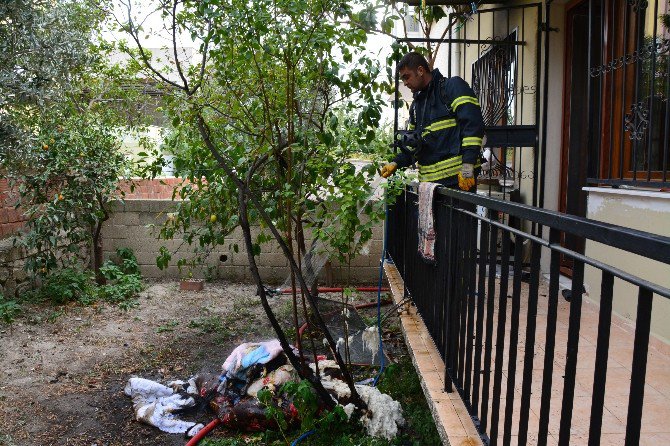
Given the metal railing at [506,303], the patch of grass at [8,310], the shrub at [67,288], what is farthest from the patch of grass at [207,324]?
the metal railing at [506,303]

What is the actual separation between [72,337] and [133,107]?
3.28 metres

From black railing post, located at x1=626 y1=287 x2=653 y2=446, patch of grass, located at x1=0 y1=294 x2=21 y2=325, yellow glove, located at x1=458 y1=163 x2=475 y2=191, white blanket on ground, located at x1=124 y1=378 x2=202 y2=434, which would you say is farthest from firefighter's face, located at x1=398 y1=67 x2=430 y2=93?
patch of grass, located at x1=0 y1=294 x2=21 y2=325

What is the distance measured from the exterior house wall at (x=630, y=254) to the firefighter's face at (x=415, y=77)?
1.43 metres

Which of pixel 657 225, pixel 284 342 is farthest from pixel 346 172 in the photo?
pixel 657 225

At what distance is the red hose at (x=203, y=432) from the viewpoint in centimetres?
367

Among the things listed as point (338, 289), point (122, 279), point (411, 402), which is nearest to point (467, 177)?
point (411, 402)

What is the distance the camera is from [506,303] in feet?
6.22

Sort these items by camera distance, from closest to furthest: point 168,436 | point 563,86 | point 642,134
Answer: point 642,134 < point 168,436 < point 563,86

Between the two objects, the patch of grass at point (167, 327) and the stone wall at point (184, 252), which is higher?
the stone wall at point (184, 252)

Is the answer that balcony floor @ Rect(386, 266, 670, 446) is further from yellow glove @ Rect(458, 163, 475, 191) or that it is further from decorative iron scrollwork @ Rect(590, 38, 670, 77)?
decorative iron scrollwork @ Rect(590, 38, 670, 77)

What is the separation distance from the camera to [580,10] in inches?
193

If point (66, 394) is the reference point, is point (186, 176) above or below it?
above

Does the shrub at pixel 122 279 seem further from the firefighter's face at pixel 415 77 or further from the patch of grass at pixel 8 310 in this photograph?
the firefighter's face at pixel 415 77

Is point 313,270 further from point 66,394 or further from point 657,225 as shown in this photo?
point 657,225
